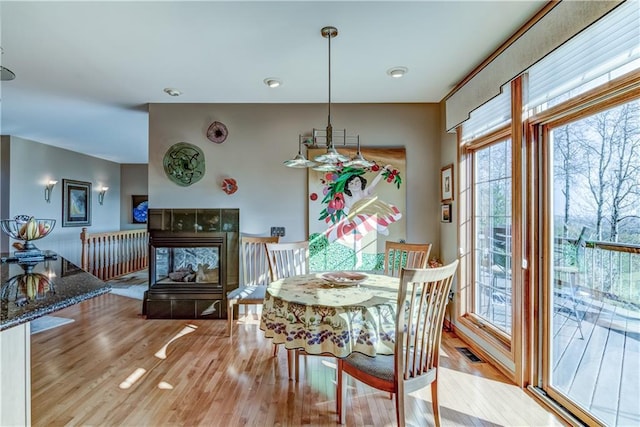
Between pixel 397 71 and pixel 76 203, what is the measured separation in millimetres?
7194

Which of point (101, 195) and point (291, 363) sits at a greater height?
point (101, 195)

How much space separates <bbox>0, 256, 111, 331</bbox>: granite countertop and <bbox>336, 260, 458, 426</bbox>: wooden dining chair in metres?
1.36

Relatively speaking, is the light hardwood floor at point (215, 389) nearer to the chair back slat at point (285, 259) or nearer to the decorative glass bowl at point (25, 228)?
the chair back slat at point (285, 259)

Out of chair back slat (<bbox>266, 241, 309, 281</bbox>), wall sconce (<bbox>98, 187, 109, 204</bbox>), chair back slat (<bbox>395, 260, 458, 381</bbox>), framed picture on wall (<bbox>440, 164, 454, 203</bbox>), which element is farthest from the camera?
wall sconce (<bbox>98, 187, 109, 204</bbox>)

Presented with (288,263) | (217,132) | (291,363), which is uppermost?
(217,132)

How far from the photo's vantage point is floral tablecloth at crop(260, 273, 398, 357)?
1.72 m

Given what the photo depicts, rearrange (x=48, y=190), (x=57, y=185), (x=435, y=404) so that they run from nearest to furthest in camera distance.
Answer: (x=435, y=404) → (x=48, y=190) → (x=57, y=185)

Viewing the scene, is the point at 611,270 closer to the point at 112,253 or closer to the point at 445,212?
the point at 445,212

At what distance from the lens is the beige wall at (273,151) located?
3912 millimetres

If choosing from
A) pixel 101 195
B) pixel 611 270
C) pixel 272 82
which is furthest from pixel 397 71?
pixel 101 195

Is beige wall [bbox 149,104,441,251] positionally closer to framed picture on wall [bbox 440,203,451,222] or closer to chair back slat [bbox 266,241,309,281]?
framed picture on wall [bbox 440,203,451,222]

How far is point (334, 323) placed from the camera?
67.9 inches

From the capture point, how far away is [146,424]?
1.95m

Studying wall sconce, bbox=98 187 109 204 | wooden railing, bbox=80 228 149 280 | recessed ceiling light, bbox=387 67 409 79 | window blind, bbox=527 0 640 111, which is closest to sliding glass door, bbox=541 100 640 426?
window blind, bbox=527 0 640 111
